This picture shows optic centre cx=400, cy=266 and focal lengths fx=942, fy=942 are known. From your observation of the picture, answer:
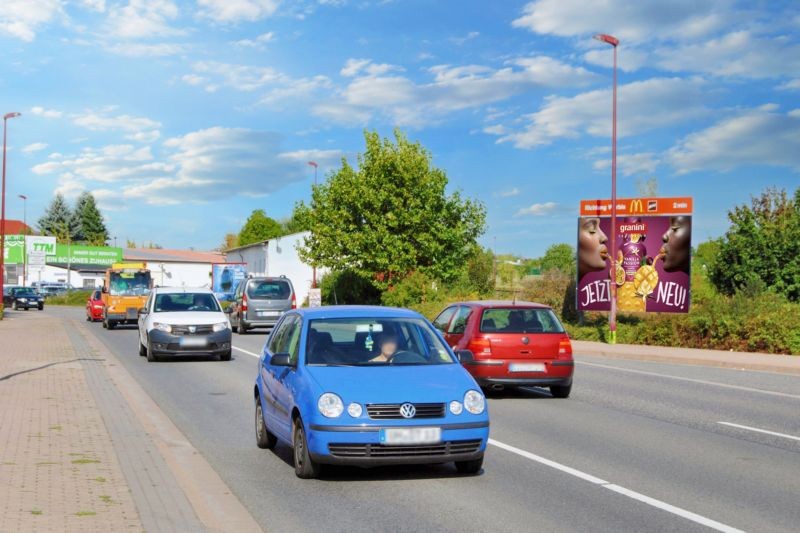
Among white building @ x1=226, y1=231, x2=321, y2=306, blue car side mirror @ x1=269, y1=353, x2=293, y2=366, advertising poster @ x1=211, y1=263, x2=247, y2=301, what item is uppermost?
white building @ x1=226, y1=231, x2=321, y2=306

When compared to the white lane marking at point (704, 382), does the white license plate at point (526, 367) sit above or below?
above

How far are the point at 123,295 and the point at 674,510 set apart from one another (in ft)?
107

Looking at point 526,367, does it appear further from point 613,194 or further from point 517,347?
point 613,194

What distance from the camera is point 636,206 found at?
32.0m

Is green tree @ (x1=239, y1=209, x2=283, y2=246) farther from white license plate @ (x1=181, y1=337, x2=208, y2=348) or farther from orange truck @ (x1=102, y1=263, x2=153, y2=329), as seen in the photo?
white license plate @ (x1=181, y1=337, x2=208, y2=348)

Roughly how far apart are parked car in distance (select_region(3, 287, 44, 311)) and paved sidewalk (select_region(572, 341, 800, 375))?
166ft

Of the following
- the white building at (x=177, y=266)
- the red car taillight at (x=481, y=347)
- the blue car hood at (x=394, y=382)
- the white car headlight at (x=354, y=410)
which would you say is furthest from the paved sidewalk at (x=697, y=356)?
the white building at (x=177, y=266)

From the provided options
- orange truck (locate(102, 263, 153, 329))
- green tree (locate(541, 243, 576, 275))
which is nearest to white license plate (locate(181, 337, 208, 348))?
orange truck (locate(102, 263, 153, 329))

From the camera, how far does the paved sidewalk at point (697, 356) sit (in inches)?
830

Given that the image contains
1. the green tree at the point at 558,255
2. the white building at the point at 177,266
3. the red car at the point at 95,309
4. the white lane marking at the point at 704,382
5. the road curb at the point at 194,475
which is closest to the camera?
the road curb at the point at 194,475

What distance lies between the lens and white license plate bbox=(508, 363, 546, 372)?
46.0 feet

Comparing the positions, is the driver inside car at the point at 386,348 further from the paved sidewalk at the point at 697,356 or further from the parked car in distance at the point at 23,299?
the parked car in distance at the point at 23,299

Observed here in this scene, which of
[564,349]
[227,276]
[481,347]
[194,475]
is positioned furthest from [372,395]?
[227,276]

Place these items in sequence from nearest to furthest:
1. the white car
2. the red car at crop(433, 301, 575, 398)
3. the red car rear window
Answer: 1. the red car at crop(433, 301, 575, 398)
2. the red car rear window
3. the white car
